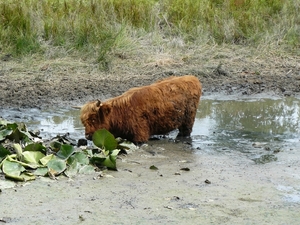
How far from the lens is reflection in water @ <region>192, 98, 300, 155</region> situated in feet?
26.8

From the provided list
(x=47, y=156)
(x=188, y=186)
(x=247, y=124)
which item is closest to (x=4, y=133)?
(x=47, y=156)

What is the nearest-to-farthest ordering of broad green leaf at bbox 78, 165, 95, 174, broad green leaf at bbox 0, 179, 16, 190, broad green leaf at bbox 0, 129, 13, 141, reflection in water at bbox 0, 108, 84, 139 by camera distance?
broad green leaf at bbox 0, 179, 16, 190
broad green leaf at bbox 78, 165, 95, 174
broad green leaf at bbox 0, 129, 13, 141
reflection in water at bbox 0, 108, 84, 139

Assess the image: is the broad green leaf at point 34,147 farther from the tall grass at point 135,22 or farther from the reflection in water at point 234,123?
the tall grass at point 135,22

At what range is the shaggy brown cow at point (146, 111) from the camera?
7.89 metres

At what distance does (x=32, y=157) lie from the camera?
6734 millimetres

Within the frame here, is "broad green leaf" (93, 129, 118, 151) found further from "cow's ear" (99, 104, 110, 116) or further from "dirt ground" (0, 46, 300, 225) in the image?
"cow's ear" (99, 104, 110, 116)

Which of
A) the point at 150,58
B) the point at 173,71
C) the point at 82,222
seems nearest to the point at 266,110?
the point at 173,71

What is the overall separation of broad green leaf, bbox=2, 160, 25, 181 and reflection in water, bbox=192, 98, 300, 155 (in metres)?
2.49

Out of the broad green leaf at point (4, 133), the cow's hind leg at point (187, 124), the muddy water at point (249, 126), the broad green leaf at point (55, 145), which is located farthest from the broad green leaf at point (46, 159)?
the cow's hind leg at point (187, 124)

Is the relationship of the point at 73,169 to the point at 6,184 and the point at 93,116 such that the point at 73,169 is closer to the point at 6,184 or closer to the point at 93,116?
the point at 6,184

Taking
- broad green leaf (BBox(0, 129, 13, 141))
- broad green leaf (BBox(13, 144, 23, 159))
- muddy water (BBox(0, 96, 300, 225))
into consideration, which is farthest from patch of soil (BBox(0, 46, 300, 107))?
broad green leaf (BBox(13, 144, 23, 159))

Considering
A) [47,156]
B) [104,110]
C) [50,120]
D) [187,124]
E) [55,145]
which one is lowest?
[50,120]

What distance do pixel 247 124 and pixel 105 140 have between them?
9.11 feet

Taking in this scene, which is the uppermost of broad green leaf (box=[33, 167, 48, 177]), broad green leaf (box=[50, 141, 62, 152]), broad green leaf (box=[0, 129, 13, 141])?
broad green leaf (box=[0, 129, 13, 141])
